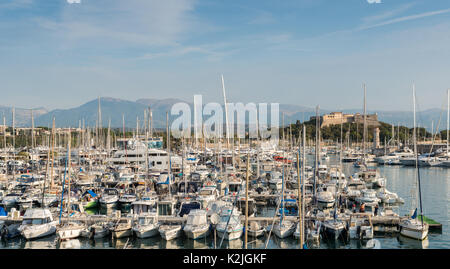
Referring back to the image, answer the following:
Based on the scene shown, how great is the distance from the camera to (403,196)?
27.8m

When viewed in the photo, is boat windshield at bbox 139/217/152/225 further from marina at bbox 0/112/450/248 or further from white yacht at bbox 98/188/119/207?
white yacht at bbox 98/188/119/207

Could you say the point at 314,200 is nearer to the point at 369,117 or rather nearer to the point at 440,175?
the point at 440,175

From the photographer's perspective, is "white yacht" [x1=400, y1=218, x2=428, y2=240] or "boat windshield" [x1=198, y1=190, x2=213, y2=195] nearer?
"white yacht" [x1=400, y1=218, x2=428, y2=240]

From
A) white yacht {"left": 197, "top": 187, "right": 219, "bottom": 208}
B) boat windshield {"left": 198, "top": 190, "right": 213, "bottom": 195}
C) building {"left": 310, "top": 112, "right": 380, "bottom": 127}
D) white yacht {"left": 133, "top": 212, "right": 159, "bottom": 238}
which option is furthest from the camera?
building {"left": 310, "top": 112, "right": 380, "bottom": 127}

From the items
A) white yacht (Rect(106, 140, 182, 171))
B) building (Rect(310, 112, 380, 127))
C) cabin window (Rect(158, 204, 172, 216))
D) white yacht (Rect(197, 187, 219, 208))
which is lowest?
cabin window (Rect(158, 204, 172, 216))

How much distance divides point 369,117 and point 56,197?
97866 millimetres

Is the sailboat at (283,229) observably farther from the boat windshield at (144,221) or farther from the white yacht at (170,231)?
the boat windshield at (144,221)

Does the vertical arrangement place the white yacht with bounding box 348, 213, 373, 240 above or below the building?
below

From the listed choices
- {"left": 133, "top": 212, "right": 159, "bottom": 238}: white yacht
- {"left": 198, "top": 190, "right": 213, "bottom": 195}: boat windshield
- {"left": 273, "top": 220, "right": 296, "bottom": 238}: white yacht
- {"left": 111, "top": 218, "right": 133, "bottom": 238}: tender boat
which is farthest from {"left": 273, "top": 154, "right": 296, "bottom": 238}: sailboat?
{"left": 198, "top": 190, "right": 213, "bottom": 195}: boat windshield

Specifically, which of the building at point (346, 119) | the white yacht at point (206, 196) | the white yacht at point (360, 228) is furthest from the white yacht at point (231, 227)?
the building at point (346, 119)

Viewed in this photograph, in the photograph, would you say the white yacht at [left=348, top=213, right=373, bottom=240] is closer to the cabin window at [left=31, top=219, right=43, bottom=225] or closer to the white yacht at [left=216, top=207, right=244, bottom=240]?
the white yacht at [left=216, top=207, right=244, bottom=240]

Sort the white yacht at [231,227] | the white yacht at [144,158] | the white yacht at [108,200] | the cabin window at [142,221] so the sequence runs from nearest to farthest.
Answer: the white yacht at [231,227], the cabin window at [142,221], the white yacht at [108,200], the white yacht at [144,158]

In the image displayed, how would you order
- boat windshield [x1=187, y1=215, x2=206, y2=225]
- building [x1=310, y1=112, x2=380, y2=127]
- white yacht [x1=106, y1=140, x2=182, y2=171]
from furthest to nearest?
building [x1=310, y1=112, x2=380, y2=127] → white yacht [x1=106, y1=140, x2=182, y2=171] → boat windshield [x1=187, y1=215, x2=206, y2=225]

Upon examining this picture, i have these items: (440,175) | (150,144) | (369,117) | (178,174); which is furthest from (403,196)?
(369,117)
